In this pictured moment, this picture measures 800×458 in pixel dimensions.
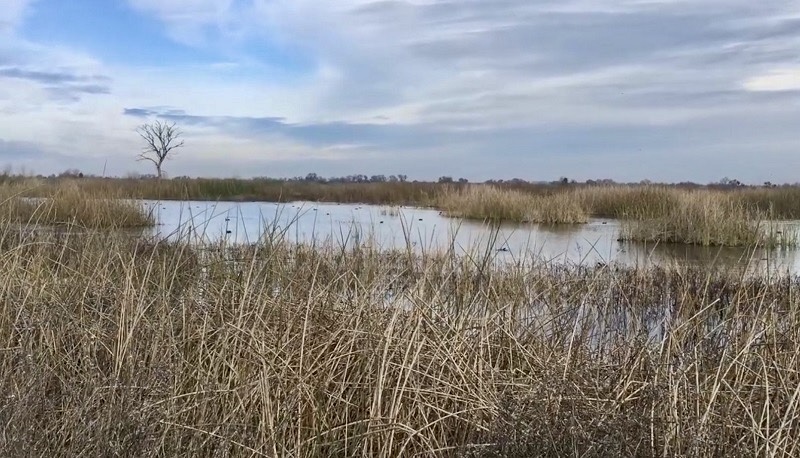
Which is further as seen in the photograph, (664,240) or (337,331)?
(664,240)

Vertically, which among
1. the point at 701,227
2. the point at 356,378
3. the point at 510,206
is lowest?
the point at 356,378

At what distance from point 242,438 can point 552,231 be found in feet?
35.3

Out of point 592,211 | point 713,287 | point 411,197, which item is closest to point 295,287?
point 713,287

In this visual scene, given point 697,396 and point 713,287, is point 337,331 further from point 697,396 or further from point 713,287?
point 713,287

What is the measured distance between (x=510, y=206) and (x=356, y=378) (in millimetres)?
13052

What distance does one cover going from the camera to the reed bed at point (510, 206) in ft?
47.5

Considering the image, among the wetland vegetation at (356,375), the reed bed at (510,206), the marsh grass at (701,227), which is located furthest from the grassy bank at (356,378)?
the reed bed at (510,206)

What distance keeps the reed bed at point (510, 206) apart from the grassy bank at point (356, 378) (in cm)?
1089

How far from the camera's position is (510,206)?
15.4 metres

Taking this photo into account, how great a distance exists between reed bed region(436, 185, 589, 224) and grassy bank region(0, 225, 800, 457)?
429 inches

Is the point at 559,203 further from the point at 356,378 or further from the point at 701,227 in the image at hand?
the point at 356,378

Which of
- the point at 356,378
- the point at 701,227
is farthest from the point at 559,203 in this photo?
the point at 356,378

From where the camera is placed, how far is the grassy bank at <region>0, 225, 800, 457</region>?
84.5 inches

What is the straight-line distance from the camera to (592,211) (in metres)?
16.7
